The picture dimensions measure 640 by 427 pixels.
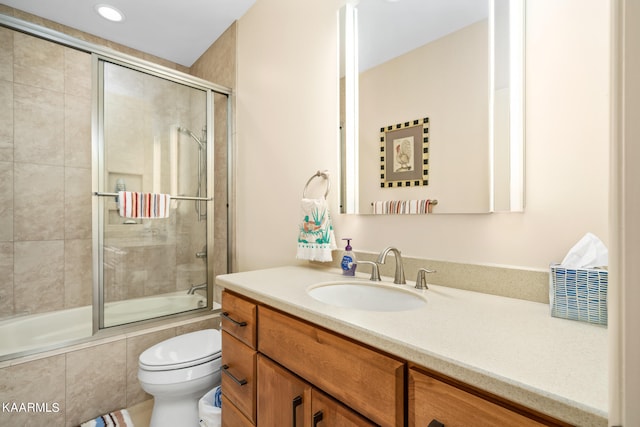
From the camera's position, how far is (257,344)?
40.7 inches

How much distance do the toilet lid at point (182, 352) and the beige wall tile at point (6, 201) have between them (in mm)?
1399

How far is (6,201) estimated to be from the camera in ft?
6.67

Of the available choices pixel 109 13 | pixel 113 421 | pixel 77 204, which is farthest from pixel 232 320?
pixel 109 13

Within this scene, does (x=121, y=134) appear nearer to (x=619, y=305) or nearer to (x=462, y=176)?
(x=462, y=176)

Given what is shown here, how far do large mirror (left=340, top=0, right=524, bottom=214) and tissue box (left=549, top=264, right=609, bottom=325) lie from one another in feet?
0.83

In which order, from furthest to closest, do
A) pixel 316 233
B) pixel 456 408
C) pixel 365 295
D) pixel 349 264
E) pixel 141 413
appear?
pixel 141 413 < pixel 316 233 < pixel 349 264 < pixel 365 295 < pixel 456 408

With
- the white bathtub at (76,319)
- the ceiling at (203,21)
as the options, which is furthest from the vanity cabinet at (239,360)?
the ceiling at (203,21)

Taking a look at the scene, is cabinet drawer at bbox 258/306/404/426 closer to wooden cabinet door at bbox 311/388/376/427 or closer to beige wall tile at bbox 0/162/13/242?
wooden cabinet door at bbox 311/388/376/427

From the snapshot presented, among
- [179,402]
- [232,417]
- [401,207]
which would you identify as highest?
[401,207]

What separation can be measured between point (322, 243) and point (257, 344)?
0.52m

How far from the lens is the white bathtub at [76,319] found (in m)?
1.86

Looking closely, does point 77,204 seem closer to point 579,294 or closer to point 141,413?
point 141,413

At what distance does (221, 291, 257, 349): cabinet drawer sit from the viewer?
1.05 m

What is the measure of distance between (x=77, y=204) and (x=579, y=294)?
2939 mm
